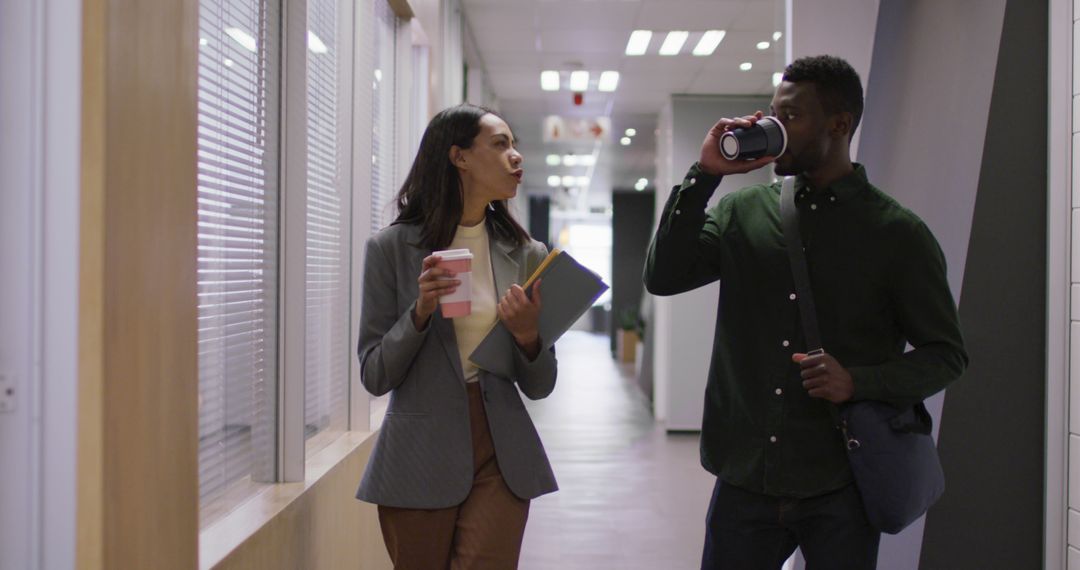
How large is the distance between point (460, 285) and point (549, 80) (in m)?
7.04

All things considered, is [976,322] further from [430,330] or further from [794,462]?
[430,330]

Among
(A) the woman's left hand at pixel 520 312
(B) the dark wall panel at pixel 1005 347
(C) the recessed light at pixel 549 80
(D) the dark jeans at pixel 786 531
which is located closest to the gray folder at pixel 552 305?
(A) the woman's left hand at pixel 520 312

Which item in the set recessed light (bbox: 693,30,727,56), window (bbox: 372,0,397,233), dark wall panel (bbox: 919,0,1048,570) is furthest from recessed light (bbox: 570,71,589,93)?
dark wall panel (bbox: 919,0,1048,570)

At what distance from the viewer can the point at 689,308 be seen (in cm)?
884

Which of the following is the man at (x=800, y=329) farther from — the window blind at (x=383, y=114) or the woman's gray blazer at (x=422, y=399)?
the window blind at (x=383, y=114)

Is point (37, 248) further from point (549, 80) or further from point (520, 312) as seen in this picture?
point (549, 80)

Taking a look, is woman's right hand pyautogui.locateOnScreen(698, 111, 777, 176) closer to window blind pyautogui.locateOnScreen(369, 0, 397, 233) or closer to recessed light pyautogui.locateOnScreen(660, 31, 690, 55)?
window blind pyautogui.locateOnScreen(369, 0, 397, 233)

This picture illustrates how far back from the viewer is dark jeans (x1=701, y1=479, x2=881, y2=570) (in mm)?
1806

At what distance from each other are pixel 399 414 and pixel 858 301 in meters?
0.93

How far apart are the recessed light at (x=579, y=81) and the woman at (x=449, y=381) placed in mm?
6447

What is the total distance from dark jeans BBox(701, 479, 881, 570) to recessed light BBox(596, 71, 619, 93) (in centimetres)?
673

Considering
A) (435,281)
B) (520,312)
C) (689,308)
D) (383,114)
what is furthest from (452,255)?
(689,308)

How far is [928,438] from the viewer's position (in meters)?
1.87

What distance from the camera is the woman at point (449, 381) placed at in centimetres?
186
